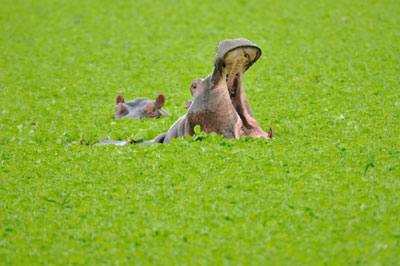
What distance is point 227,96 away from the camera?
5805 mm

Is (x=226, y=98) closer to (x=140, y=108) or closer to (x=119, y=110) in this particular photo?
(x=140, y=108)

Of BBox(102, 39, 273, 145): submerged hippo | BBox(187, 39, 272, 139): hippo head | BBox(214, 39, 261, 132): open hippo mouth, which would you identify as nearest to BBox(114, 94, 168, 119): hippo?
BBox(102, 39, 273, 145): submerged hippo

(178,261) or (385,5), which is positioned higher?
(385,5)

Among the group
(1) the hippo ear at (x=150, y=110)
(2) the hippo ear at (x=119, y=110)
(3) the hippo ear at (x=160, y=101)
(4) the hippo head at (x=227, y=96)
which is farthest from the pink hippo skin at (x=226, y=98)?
(2) the hippo ear at (x=119, y=110)

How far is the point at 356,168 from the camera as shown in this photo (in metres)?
5.25

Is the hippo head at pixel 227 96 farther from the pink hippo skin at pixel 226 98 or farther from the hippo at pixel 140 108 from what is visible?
the hippo at pixel 140 108

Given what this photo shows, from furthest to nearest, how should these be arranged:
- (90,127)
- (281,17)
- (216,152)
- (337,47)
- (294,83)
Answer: (281,17) → (337,47) → (294,83) → (90,127) → (216,152)

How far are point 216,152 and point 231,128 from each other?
36cm

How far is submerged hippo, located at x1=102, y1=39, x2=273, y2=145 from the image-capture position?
5570 millimetres

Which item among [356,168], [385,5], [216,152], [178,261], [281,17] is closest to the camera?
[178,261]

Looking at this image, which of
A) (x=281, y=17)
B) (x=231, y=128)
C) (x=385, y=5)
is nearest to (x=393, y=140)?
(x=231, y=128)

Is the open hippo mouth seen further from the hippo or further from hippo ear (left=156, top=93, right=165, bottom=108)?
hippo ear (left=156, top=93, right=165, bottom=108)

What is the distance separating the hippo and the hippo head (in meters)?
2.13

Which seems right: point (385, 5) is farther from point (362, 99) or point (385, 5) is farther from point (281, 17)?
point (362, 99)
